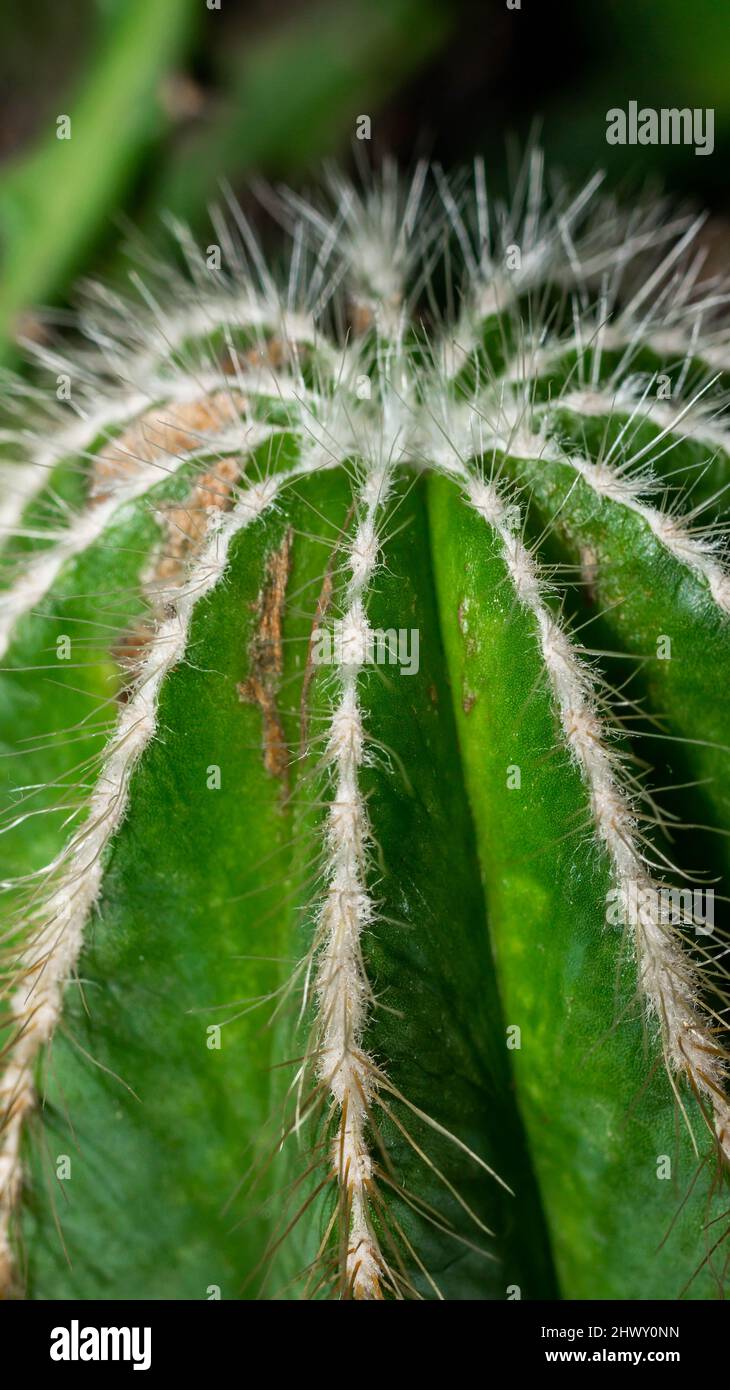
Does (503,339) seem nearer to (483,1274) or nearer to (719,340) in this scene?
(719,340)

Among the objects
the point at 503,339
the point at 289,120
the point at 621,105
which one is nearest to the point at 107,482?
the point at 503,339

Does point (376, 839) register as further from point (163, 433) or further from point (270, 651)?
point (163, 433)

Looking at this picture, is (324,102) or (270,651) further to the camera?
(324,102)

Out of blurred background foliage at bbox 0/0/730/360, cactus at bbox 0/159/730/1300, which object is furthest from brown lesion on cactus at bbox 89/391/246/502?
blurred background foliage at bbox 0/0/730/360

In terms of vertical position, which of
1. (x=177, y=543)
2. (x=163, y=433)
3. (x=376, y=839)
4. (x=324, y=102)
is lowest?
(x=376, y=839)

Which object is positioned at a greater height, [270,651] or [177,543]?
[177,543]

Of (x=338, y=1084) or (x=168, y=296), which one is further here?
(x=168, y=296)

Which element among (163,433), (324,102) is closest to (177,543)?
(163,433)
